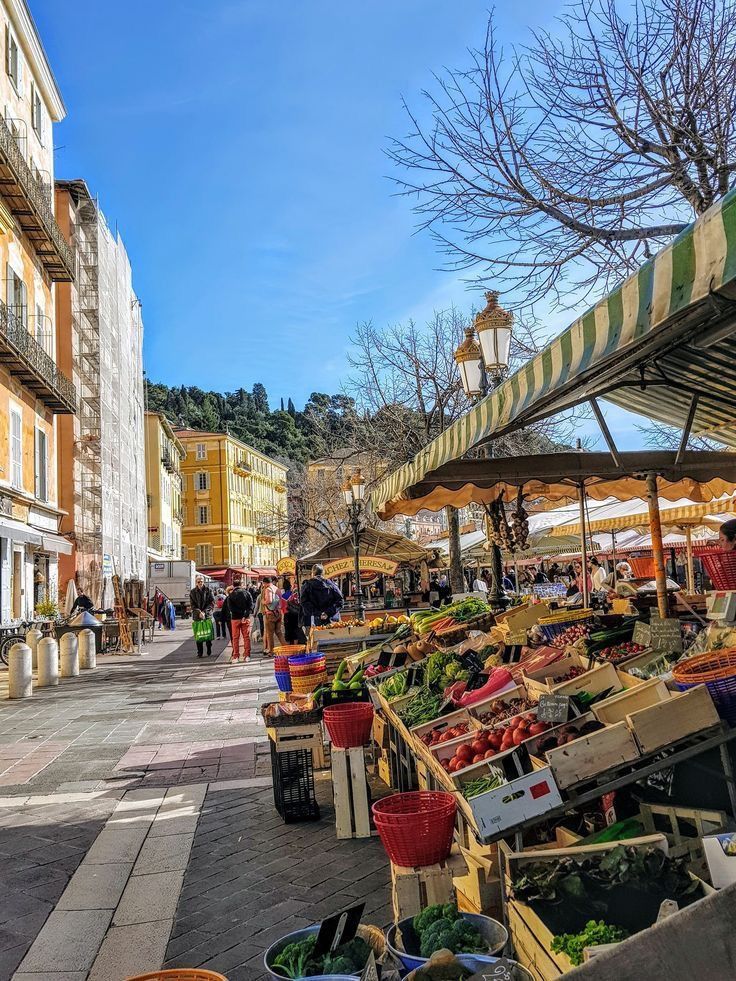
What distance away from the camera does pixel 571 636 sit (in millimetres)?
6066

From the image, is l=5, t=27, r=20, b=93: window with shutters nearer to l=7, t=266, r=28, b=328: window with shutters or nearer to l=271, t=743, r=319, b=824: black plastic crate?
l=7, t=266, r=28, b=328: window with shutters

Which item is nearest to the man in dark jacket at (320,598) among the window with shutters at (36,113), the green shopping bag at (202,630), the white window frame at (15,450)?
the green shopping bag at (202,630)

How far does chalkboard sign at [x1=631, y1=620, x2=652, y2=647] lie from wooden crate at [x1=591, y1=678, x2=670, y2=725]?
4.50 ft

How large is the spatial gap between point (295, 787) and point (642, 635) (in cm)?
291

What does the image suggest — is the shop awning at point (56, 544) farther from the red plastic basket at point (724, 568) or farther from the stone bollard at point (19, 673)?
the red plastic basket at point (724, 568)

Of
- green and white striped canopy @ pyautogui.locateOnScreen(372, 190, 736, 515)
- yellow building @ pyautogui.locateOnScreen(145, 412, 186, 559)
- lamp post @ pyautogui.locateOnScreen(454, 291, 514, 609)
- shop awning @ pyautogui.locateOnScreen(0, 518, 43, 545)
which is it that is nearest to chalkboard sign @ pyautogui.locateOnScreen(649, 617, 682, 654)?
green and white striped canopy @ pyautogui.locateOnScreen(372, 190, 736, 515)

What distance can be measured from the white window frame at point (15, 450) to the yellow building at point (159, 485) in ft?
86.4

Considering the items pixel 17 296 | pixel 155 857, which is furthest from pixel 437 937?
pixel 17 296

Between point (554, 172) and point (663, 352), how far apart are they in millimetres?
5098

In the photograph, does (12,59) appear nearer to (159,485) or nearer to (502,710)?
(502,710)

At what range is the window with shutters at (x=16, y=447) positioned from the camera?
21859mm

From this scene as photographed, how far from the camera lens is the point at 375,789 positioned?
6.95 m

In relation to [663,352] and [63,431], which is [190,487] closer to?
[63,431]

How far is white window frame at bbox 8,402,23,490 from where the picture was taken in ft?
71.2
